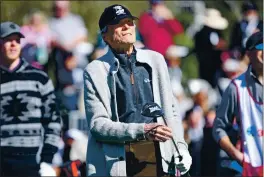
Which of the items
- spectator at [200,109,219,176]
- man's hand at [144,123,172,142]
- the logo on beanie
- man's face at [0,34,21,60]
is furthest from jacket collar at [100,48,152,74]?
spectator at [200,109,219,176]

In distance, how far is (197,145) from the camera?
11805 millimetres

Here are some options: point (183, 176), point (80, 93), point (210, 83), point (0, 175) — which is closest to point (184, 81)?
point (210, 83)

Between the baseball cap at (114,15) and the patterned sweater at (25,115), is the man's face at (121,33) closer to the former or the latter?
the baseball cap at (114,15)

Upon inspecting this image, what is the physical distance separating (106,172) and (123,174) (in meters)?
0.12

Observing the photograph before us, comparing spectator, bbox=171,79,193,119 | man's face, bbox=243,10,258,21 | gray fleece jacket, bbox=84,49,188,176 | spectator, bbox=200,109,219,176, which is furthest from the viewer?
man's face, bbox=243,10,258,21

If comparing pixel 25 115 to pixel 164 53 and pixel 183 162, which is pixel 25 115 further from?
pixel 164 53

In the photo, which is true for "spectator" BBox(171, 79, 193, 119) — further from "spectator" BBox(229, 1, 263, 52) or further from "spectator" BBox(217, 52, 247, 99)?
"spectator" BBox(229, 1, 263, 52)

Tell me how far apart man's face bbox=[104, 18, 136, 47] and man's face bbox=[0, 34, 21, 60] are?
111 inches

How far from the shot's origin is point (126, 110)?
275 inches

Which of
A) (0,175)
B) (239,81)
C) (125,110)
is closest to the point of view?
(125,110)

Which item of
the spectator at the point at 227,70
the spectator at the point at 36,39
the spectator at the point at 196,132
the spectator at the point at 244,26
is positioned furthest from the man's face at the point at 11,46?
the spectator at the point at 244,26

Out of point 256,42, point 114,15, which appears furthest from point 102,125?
point 256,42

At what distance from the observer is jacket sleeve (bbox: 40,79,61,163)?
9758 millimetres

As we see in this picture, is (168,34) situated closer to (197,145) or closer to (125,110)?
(197,145)
